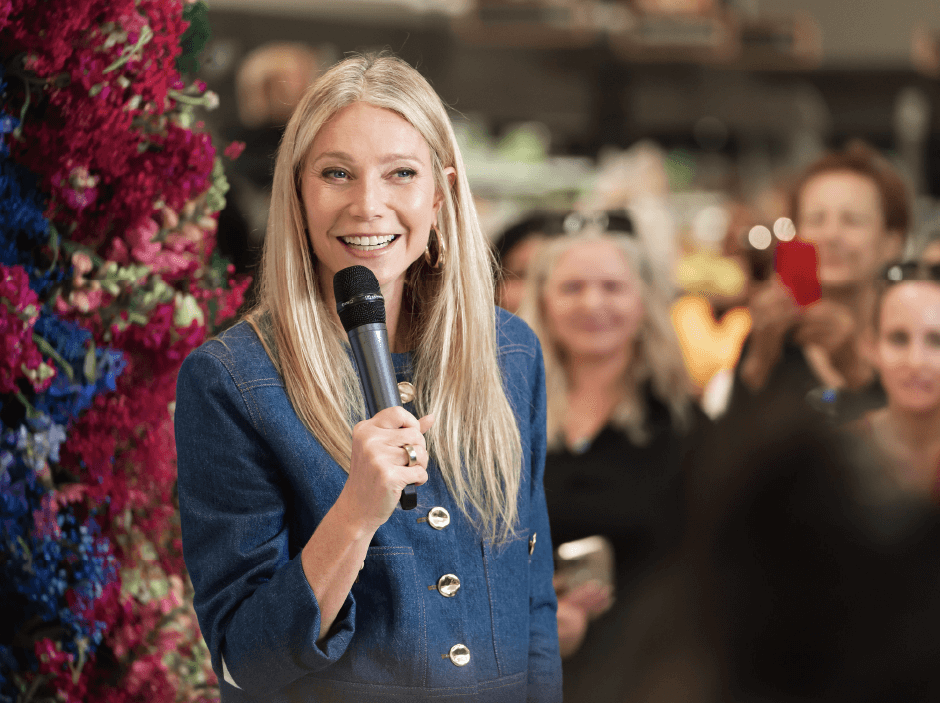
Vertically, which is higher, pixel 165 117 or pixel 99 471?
pixel 165 117

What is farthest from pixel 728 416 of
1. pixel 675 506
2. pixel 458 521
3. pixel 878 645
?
pixel 458 521

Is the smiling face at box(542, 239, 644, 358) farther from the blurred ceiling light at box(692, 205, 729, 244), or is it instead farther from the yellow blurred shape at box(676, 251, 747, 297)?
the blurred ceiling light at box(692, 205, 729, 244)

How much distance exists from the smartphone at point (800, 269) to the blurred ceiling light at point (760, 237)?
0.44 feet

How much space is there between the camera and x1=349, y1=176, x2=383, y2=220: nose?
1.07m

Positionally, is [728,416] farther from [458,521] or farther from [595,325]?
[458,521]

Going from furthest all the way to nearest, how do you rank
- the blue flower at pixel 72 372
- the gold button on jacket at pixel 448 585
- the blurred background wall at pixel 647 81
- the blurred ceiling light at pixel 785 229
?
1. the blurred background wall at pixel 647 81
2. the blurred ceiling light at pixel 785 229
3. the blue flower at pixel 72 372
4. the gold button on jacket at pixel 448 585

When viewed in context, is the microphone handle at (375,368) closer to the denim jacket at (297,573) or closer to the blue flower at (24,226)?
the denim jacket at (297,573)

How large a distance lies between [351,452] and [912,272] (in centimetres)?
177

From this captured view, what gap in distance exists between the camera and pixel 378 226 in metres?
1.08

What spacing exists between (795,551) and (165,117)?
5.48 ft

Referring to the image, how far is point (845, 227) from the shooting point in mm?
2514

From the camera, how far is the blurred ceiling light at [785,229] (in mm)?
2596

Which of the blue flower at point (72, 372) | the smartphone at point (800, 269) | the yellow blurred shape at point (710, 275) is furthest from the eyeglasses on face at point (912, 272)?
the blue flower at point (72, 372)

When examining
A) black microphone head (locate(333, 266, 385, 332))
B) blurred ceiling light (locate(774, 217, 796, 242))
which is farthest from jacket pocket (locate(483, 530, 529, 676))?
blurred ceiling light (locate(774, 217, 796, 242))
